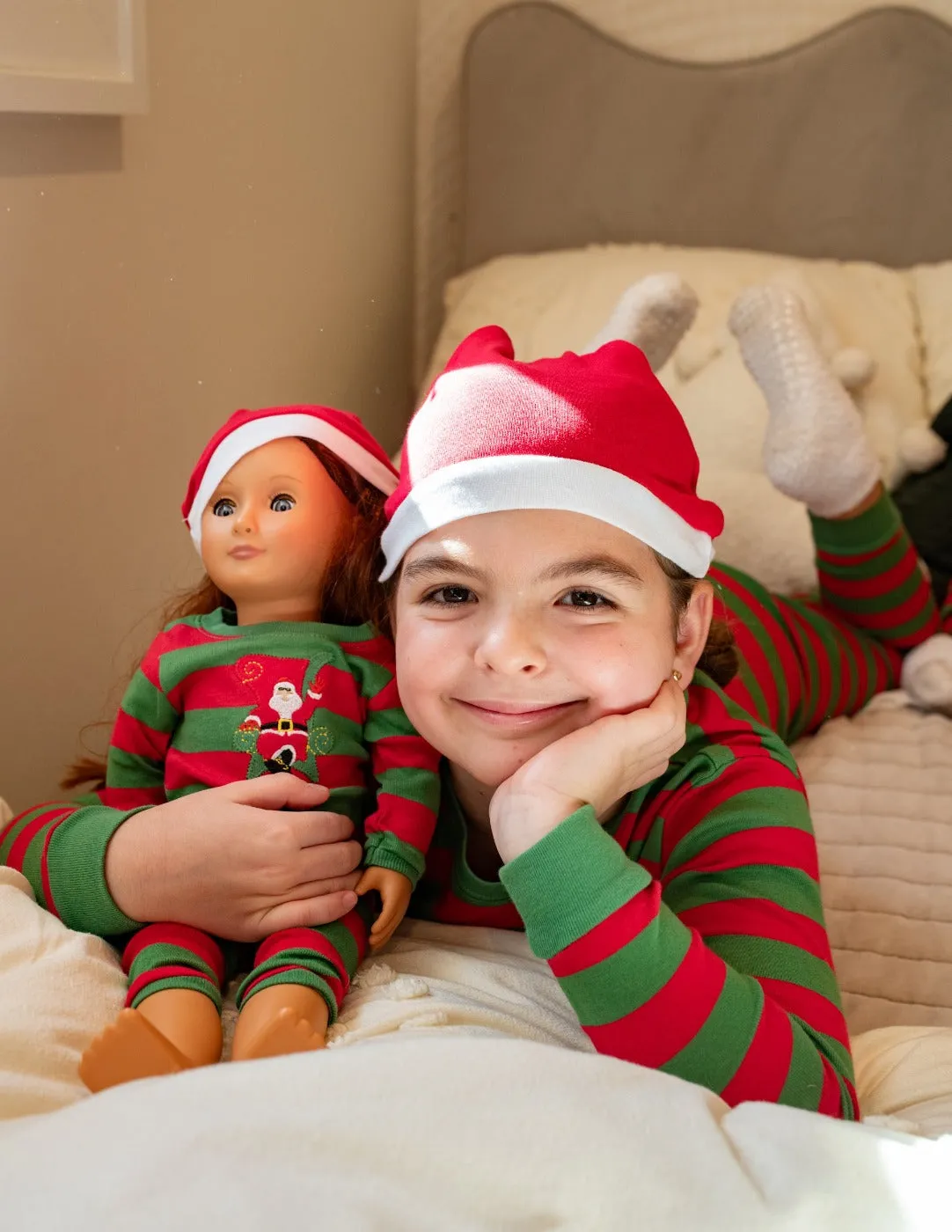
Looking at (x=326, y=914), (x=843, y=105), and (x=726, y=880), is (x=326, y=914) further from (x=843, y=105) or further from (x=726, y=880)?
(x=843, y=105)

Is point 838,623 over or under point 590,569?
under

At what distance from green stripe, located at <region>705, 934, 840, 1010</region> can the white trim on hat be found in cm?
28

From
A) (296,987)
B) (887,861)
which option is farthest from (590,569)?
(887,861)

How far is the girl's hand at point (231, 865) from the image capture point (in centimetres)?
90

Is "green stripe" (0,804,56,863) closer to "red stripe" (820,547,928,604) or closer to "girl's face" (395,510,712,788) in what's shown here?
"girl's face" (395,510,712,788)

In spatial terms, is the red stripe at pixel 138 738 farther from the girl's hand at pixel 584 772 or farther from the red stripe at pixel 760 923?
the red stripe at pixel 760 923

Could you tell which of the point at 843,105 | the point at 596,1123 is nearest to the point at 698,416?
the point at 843,105

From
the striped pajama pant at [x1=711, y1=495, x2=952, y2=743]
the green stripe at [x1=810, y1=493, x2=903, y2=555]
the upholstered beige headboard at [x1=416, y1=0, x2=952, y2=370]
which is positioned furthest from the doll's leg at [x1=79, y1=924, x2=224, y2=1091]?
the upholstered beige headboard at [x1=416, y1=0, x2=952, y2=370]

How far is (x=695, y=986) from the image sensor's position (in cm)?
75

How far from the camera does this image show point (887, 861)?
4.12ft

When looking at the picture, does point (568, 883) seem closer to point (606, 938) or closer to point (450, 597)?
point (606, 938)

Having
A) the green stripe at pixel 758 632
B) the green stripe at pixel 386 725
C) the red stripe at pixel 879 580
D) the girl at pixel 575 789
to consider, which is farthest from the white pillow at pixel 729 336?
the green stripe at pixel 386 725

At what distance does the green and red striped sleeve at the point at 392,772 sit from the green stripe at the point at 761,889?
Answer: 0.21 meters

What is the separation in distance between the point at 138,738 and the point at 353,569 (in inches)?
9.1
